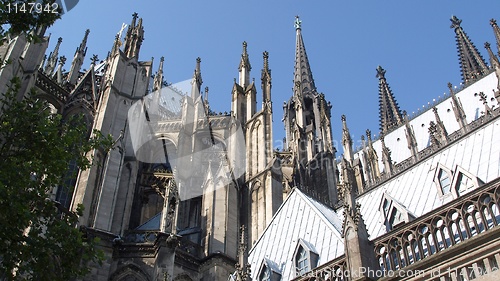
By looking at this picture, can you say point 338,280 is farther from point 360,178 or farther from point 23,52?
point 360,178

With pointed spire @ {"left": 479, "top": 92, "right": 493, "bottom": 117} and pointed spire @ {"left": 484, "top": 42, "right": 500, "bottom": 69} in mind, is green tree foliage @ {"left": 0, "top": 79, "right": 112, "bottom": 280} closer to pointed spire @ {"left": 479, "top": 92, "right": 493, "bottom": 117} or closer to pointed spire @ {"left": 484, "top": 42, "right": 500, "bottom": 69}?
pointed spire @ {"left": 479, "top": 92, "right": 493, "bottom": 117}

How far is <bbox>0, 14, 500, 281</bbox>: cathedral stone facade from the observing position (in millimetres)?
10891

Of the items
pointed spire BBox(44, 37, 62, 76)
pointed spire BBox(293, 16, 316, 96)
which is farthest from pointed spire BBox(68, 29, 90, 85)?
pointed spire BBox(293, 16, 316, 96)

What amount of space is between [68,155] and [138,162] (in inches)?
524

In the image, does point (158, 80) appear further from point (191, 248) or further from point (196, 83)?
point (191, 248)

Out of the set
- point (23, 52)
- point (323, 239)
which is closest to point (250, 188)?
point (323, 239)

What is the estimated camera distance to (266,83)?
98.8 feet

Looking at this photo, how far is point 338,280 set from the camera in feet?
38.7

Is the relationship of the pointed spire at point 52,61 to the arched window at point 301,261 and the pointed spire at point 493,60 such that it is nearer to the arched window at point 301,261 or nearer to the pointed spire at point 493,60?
the arched window at point 301,261

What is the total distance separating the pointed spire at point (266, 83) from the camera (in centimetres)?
2833

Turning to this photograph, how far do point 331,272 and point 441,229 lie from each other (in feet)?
9.49

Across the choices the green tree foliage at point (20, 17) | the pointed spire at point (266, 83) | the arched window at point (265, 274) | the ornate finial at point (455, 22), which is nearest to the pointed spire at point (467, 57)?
the ornate finial at point (455, 22)

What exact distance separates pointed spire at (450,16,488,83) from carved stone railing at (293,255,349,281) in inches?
1489

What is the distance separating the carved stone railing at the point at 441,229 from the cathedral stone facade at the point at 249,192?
0.09ft
